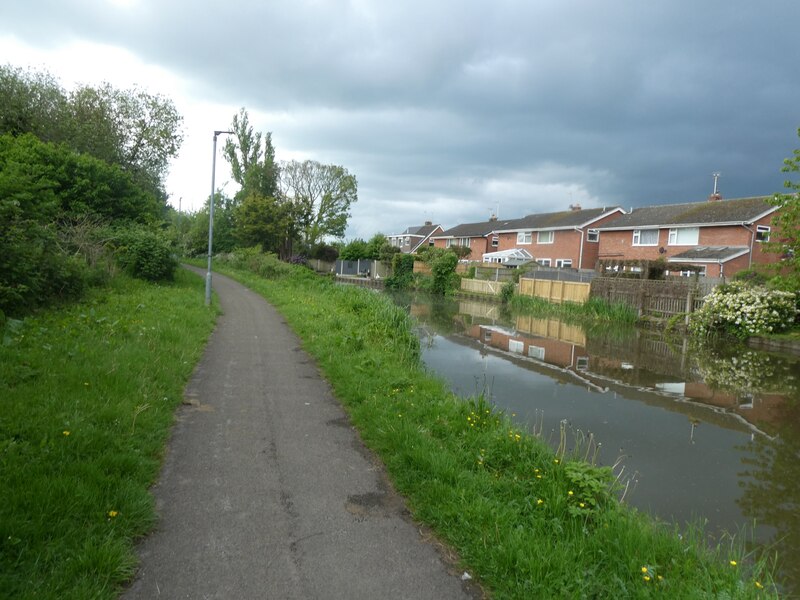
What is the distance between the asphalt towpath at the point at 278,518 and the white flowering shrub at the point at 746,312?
16.9 m

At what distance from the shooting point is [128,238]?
69.4 feet

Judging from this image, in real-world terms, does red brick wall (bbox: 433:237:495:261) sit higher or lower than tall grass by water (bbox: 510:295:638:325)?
higher

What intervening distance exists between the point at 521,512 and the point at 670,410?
21.4 ft

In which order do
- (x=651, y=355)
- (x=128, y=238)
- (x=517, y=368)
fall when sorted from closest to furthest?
(x=517, y=368) → (x=651, y=355) → (x=128, y=238)

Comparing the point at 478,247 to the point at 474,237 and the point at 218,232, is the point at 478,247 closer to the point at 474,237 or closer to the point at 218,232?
the point at 474,237

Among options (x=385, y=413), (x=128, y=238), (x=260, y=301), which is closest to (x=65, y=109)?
(x=128, y=238)

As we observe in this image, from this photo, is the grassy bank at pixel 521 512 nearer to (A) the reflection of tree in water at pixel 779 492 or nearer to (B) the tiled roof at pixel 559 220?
(A) the reflection of tree in water at pixel 779 492

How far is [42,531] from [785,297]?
70.6 feet

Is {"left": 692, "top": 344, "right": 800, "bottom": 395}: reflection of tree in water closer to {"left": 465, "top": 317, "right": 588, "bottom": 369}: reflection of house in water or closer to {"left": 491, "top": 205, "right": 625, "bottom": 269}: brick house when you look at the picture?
{"left": 465, "top": 317, "right": 588, "bottom": 369}: reflection of house in water

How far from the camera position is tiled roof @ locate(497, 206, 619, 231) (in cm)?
4312

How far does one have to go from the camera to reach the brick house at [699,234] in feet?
99.8

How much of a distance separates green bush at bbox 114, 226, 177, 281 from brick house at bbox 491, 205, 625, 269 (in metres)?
32.4

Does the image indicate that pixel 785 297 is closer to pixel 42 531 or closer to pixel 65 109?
pixel 42 531

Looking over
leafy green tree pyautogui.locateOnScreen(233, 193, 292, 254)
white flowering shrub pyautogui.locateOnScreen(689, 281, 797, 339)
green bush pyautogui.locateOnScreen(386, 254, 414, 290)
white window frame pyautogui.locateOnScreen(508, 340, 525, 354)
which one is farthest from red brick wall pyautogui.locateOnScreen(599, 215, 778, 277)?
leafy green tree pyautogui.locateOnScreen(233, 193, 292, 254)
